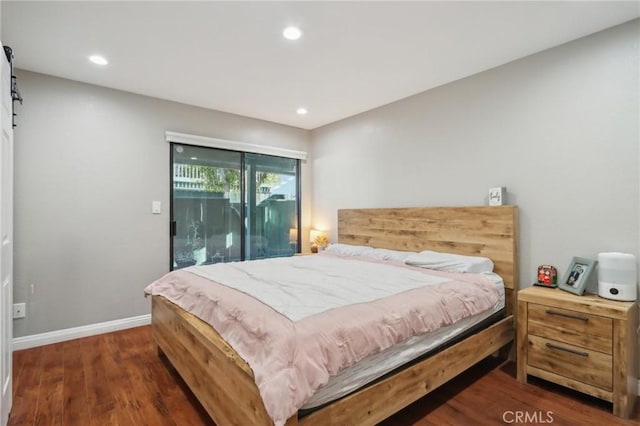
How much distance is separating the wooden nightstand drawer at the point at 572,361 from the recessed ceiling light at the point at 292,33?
→ 2.73m

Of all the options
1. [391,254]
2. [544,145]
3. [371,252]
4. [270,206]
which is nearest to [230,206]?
[270,206]

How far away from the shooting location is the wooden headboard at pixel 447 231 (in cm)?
269

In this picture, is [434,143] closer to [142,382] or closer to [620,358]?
[620,358]

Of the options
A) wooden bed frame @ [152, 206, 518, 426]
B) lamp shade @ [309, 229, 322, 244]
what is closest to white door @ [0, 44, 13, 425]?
wooden bed frame @ [152, 206, 518, 426]

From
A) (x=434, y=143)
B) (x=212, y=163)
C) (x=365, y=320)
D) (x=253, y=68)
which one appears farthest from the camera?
(x=212, y=163)

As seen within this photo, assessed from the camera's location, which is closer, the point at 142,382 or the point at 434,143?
the point at 142,382

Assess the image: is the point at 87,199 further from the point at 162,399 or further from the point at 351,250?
the point at 351,250

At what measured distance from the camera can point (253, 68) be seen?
287 cm

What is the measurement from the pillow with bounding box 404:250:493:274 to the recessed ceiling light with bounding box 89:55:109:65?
3.18 m

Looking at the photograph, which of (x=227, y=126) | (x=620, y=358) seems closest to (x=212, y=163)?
(x=227, y=126)

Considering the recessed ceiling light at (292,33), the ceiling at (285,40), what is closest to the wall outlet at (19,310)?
the ceiling at (285,40)

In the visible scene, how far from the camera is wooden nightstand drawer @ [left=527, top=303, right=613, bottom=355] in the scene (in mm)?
1985

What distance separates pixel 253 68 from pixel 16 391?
299 centimetres

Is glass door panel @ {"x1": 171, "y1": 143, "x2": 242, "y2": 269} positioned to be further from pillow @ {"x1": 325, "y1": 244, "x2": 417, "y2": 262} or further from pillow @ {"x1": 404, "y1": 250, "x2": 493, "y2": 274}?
pillow @ {"x1": 404, "y1": 250, "x2": 493, "y2": 274}
